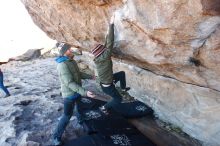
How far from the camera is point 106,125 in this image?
6.47 m

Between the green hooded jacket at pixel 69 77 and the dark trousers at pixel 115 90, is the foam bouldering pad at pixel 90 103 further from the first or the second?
the green hooded jacket at pixel 69 77

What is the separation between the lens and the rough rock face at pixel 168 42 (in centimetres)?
427

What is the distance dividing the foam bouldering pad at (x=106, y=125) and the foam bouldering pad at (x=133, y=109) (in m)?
0.28

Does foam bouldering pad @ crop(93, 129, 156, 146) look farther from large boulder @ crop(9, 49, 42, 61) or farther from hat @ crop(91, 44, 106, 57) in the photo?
large boulder @ crop(9, 49, 42, 61)

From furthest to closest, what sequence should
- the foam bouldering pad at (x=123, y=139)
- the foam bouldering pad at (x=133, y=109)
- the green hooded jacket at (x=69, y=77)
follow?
the foam bouldering pad at (x=133, y=109)
the foam bouldering pad at (x=123, y=139)
the green hooded jacket at (x=69, y=77)

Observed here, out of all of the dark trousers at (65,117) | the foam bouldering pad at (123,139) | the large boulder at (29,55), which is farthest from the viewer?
the large boulder at (29,55)

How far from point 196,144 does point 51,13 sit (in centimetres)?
439

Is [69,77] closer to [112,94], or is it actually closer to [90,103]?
[112,94]

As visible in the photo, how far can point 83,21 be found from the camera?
262 inches

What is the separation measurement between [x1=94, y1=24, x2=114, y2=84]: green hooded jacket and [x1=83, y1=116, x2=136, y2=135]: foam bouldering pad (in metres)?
0.89

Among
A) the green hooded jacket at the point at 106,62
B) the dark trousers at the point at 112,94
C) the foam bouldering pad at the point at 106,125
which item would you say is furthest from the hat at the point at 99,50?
the foam bouldering pad at the point at 106,125

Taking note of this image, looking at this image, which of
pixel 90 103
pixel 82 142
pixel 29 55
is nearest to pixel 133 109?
pixel 90 103

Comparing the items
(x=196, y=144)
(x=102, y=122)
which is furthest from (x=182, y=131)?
(x=102, y=122)

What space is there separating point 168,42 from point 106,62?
5.07ft
